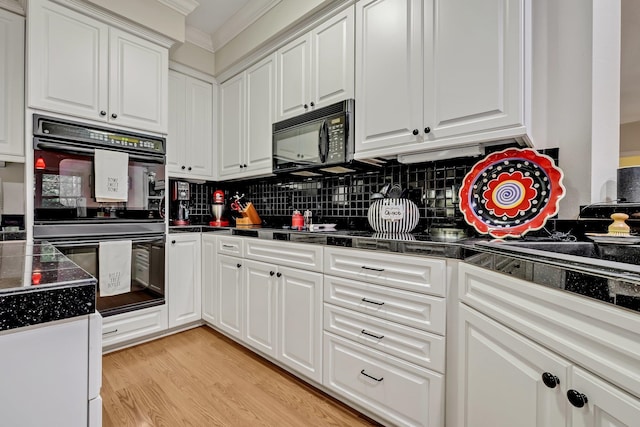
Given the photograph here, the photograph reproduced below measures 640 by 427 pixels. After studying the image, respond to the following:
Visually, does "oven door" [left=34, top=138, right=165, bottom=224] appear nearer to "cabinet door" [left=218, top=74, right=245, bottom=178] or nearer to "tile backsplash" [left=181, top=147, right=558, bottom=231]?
"cabinet door" [left=218, top=74, right=245, bottom=178]

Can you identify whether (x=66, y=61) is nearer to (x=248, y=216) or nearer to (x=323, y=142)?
(x=248, y=216)

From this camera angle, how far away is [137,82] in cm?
234

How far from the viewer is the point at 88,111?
6.96 ft

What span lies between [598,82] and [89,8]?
3.01m

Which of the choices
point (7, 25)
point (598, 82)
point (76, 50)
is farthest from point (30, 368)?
point (7, 25)

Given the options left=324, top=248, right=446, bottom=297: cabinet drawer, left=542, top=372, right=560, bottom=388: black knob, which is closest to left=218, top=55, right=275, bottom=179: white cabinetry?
left=324, top=248, right=446, bottom=297: cabinet drawer

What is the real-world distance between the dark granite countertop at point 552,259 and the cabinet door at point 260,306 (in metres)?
0.45

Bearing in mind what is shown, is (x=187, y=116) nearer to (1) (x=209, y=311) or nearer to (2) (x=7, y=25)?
(2) (x=7, y=25)

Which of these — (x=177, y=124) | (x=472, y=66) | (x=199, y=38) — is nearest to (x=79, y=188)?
(x=177, y=124)

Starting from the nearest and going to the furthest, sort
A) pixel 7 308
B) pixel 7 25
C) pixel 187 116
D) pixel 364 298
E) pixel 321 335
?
pixel 7 308, pixel 364 298, pixel 321 335, pixel 7 25, pixel 187 116

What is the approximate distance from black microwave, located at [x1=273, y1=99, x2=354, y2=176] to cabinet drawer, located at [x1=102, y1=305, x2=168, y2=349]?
1.47m

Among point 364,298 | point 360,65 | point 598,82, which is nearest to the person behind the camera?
Result: point 598,82

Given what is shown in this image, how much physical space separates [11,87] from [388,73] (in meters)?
2.47

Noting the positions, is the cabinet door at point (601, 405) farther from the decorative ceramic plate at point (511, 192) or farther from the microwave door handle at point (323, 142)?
the microwave door handle at point (323, 142)
